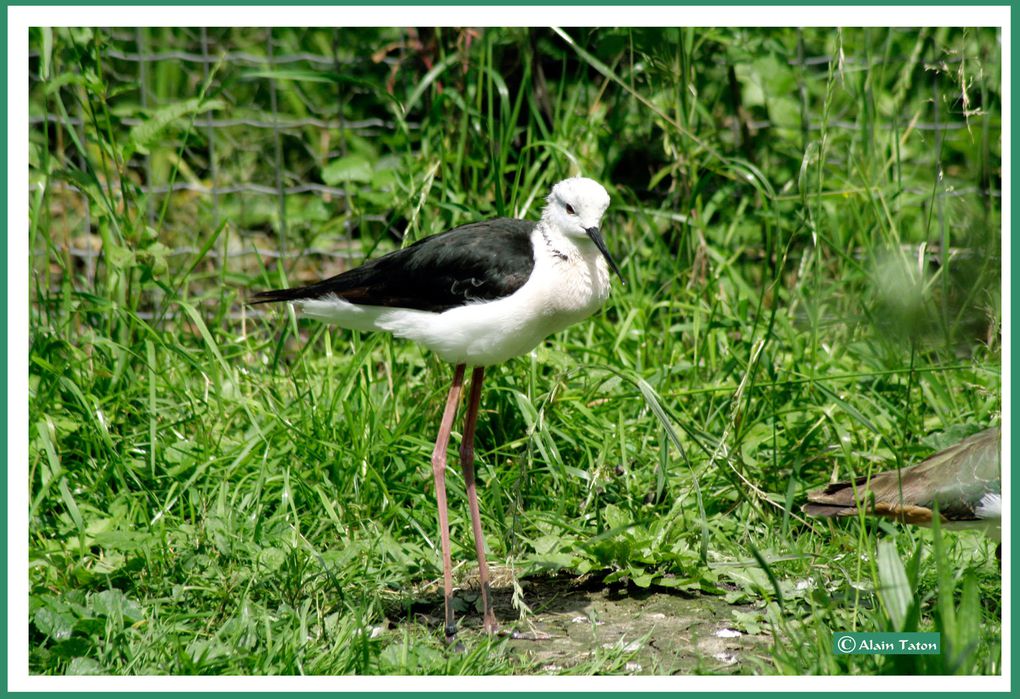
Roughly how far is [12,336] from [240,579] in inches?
49.7

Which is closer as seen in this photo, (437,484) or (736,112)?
(437,484)

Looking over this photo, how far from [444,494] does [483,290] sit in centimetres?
84

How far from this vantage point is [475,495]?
450 centimetres

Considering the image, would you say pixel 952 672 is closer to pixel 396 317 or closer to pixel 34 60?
pixel 396 317

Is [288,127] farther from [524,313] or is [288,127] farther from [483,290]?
[524,313]

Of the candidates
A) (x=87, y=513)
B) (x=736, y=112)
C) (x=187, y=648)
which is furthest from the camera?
(x=736, y=112)

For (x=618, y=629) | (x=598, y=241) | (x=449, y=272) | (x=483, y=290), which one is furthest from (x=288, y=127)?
(x=618, y=629)

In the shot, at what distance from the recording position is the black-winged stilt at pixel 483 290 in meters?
4.18

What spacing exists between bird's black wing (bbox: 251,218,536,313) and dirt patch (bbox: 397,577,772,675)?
1.23 meters

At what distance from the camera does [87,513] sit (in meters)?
4.83

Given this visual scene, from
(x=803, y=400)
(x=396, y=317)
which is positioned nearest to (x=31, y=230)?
(x=396, y=317)

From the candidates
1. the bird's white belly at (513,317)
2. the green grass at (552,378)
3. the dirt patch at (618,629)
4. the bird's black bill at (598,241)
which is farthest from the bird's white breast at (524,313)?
the dirt patch at (618,629)

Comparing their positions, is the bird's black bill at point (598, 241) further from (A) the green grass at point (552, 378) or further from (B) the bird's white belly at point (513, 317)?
(A) the green grass at point (552, 378)

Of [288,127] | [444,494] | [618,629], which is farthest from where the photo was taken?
[288,127]
